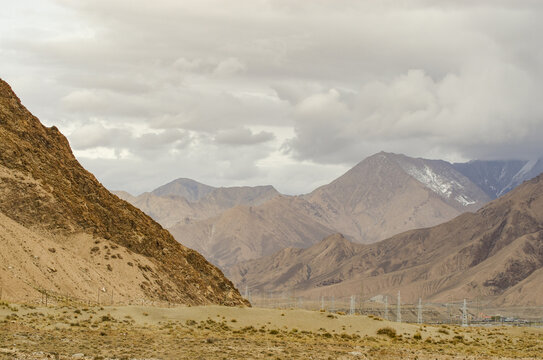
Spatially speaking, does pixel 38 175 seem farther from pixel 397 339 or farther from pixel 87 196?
pixel 397 339

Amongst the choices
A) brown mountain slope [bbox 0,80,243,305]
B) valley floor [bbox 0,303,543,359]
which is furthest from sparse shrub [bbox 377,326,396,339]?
brown mountain slope [bbox 0,80,243,305]

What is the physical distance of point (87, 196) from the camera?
11881 centimetres

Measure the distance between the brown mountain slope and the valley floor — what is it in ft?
110

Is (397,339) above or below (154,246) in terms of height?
below

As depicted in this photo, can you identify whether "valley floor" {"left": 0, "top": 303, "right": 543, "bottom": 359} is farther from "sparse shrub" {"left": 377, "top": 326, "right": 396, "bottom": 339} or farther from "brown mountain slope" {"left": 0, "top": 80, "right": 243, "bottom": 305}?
"brown mountain slope" {"left": 0, "top": 80, "right": 243, "bottom": 305}

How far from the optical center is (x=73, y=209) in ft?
354

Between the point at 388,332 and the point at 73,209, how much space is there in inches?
2171

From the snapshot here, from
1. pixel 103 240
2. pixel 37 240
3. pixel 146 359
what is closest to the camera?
pixel 146 359

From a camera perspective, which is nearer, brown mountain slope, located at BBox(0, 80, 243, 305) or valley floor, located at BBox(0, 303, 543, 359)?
valley floor, located at BBox(0, 303, 543, 359)

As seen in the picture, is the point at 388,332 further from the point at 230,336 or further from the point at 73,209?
the point at 73,209

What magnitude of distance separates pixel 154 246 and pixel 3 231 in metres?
31.4

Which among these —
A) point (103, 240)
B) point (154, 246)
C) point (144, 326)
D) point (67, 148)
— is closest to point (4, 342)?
point (144, 326)

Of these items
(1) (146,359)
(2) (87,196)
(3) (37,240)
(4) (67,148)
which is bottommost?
(1) (146,359)

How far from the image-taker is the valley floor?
164ft
